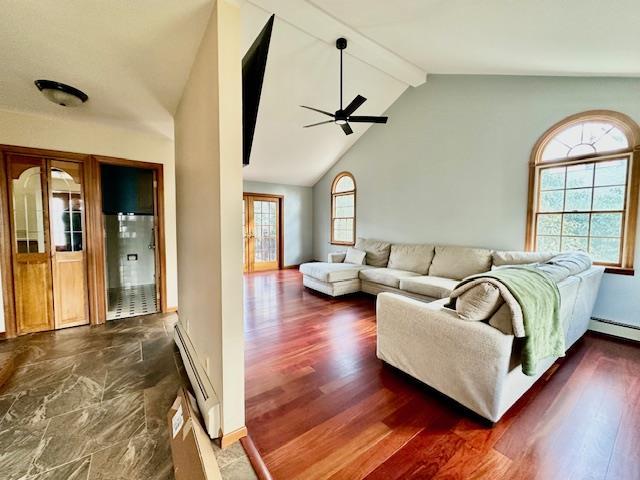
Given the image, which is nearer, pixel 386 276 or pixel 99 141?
pixel 99 141

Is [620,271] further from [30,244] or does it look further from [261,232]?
[30,244]

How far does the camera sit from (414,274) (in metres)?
4.32

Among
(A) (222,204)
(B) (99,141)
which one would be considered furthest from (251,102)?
(B) (99,141)

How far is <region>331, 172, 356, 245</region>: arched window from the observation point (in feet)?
20.4

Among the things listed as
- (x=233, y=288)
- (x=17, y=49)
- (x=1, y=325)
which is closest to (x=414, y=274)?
(x=233, y=288)

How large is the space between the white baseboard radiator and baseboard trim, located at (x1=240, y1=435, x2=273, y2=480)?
0.17 metres

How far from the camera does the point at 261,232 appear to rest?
695 cm

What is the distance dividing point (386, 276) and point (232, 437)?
3.16 m

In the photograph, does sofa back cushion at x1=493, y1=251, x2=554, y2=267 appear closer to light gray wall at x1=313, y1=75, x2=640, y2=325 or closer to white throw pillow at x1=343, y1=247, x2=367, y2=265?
light gray wall at x1=313, y1=75, x2=640, y2=325

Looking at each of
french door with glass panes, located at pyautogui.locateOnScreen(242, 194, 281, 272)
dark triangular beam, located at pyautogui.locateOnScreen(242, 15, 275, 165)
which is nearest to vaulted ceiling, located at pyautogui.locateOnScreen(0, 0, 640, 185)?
dark triangular beam, located at pyautogui.locateOnScreen(242, 15, 275, 165)

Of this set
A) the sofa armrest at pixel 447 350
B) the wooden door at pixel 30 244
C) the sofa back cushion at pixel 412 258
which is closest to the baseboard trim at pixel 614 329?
the sofa back cushion at pixel 412 258

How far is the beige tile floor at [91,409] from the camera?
1373 millimetres

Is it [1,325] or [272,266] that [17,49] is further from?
[272,266]

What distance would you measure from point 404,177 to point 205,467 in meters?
4.85
